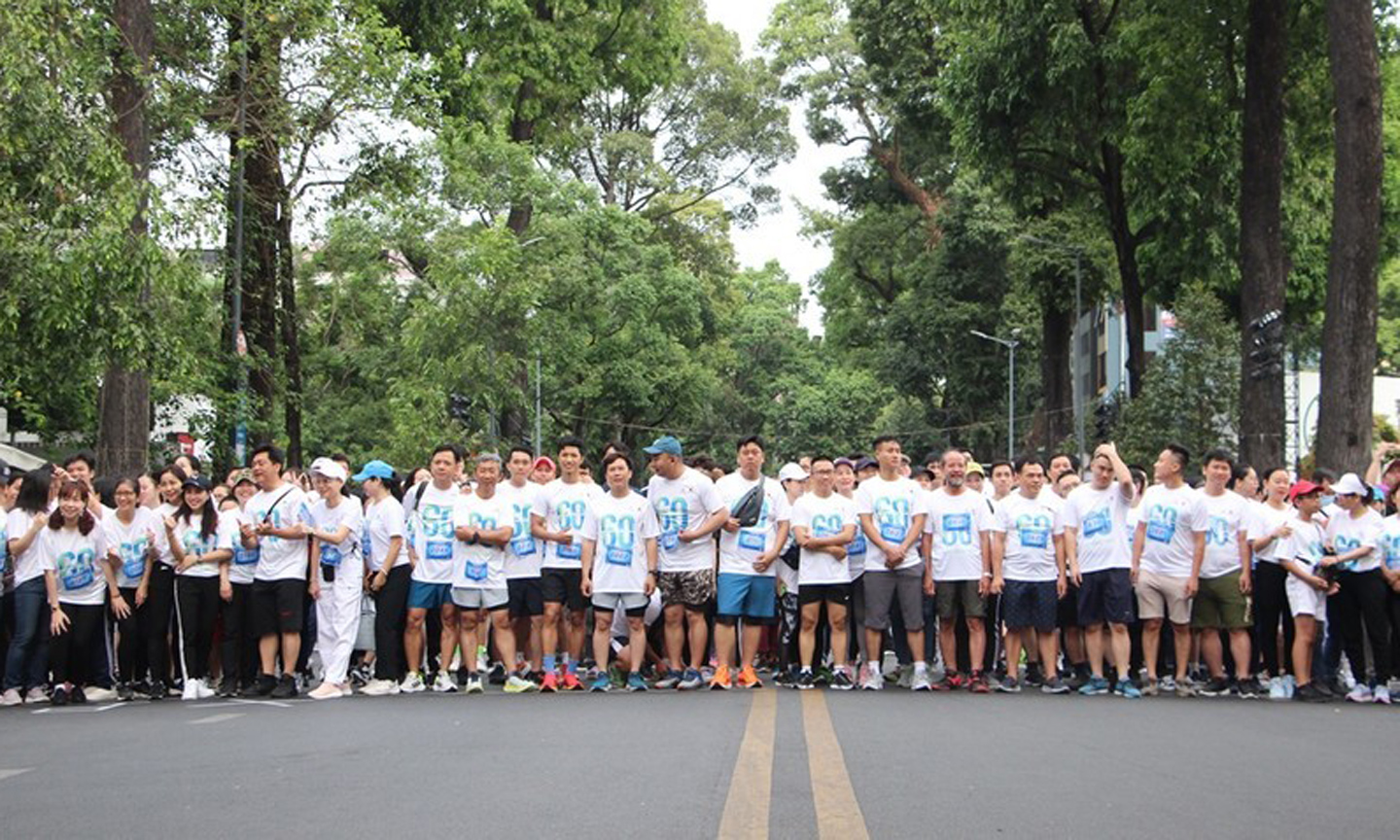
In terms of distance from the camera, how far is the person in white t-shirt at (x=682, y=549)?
14.0 metres

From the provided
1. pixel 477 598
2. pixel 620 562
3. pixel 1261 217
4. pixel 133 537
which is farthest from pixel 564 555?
pixel 1261 217

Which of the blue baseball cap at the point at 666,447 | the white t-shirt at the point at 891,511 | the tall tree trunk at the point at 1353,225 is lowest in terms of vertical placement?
the white t-shirt at the point at 891,511

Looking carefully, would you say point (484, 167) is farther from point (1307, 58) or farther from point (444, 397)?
point (1307, 58)

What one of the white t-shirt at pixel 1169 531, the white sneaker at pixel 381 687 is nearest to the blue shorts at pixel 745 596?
the white sneaker at pixel 381 687

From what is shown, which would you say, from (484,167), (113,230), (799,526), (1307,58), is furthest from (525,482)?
(484,167)

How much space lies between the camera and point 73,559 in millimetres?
13820

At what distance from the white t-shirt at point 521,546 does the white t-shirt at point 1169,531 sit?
503cm

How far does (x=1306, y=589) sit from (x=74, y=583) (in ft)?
32.6

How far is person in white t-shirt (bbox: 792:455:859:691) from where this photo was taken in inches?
556

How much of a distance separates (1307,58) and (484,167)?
67.1 ft

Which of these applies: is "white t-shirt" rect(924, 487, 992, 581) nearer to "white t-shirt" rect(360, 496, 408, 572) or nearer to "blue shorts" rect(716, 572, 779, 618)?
"blue shorts" rect(716, 572, 779, 618)

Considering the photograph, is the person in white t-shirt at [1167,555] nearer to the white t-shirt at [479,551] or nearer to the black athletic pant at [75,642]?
the white t-shirt at [479,551]

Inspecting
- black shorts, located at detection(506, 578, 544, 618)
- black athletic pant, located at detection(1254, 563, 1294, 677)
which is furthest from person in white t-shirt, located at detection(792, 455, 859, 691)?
black athletic pant, located at detection(1254, 563, 1294, 677)

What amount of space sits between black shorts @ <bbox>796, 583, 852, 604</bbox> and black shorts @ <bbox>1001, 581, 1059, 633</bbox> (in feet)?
4.61
